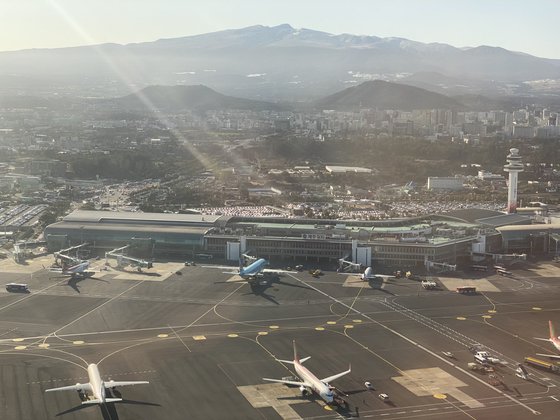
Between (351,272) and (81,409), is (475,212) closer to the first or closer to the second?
(351,272)

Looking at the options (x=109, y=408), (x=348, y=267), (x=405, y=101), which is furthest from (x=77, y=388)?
(x=405, y=101)

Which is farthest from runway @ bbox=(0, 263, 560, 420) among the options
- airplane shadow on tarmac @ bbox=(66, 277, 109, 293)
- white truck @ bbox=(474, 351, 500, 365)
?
white truck @ bbox=(474, 351, 500, 365)

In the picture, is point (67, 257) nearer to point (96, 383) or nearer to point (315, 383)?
point (96, 383)

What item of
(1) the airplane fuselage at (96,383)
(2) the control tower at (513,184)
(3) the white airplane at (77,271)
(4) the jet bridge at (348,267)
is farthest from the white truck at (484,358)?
(2) the control tower at (513,184)

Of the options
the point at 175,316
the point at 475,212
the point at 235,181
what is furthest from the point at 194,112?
the point at 175,316

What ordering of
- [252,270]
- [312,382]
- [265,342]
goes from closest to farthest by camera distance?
1. [312,382]
2. [265,342]
3. [252,270]

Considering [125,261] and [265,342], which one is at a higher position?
[125,261]

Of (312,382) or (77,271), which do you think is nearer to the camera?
(312,382)
